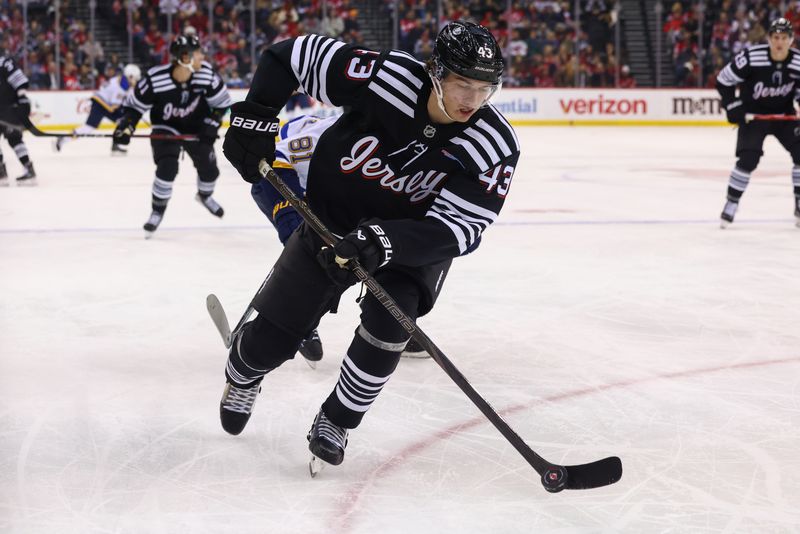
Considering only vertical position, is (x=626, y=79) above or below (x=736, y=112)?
below

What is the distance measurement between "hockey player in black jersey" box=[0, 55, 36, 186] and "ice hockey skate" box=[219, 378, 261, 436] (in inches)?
233

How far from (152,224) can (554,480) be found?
392cm

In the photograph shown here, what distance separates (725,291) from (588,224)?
6.31 ft

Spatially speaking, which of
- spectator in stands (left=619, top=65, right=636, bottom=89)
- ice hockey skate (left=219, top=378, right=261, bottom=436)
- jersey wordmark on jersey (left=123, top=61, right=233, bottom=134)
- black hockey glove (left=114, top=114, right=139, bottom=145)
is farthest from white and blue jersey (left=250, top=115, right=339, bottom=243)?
spectator in stands (left=619, top=65, right=636, bottom=89)

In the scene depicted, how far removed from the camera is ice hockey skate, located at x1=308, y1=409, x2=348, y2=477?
7.04ft

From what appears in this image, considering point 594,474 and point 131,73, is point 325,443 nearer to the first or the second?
point 594,474

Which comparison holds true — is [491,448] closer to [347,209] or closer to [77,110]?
[347,209]

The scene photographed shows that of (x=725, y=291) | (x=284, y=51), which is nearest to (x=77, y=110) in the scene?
(x=725, y=291)

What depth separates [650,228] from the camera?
233 inches

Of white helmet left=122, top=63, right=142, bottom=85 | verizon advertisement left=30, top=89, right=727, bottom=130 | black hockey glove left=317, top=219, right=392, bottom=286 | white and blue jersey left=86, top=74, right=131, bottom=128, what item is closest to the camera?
black hockey glove left=317, top=219, right=392, bottom=286

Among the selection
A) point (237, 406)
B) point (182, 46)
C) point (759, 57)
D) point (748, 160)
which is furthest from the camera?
point (748, 160)

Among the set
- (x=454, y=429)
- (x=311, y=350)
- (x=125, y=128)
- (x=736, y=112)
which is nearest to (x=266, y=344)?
(x=454, y=429)

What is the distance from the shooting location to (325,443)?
2.15 metres

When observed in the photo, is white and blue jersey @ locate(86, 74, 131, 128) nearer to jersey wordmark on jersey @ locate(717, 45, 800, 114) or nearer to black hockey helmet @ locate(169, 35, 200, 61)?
black hockey helmet @ locate(169, 35, 200, 61)
